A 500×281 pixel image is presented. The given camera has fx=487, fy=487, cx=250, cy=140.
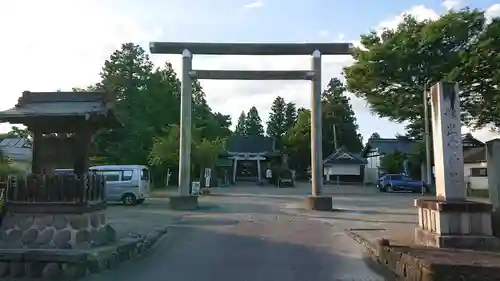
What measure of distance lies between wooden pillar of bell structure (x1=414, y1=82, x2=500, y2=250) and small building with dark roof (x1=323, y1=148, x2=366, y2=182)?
4473 cm

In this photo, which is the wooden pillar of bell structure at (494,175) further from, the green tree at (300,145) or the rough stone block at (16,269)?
the green tree at (300,145)

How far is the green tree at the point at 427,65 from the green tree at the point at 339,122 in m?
30.3

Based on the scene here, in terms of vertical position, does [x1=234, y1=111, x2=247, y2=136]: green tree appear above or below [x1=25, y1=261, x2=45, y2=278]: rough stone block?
above

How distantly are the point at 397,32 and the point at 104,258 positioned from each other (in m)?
28.3

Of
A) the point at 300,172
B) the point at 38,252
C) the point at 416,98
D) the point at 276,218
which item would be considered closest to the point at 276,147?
the point at 300,172

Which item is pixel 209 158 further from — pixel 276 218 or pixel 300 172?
pixel 300 172

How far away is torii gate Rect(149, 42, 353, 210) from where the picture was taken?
20.6 m

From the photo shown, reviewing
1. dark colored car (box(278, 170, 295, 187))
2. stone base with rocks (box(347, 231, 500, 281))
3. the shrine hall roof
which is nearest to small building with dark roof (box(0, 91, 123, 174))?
the shrine hall roof

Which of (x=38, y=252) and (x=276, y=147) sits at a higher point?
(x=276, y=147)

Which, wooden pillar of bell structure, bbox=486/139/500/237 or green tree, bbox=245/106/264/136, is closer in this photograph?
wooden pillar of bell structure, bbox=486/139/500/237

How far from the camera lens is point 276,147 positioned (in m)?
63.8

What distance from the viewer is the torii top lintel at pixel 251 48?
20484mm

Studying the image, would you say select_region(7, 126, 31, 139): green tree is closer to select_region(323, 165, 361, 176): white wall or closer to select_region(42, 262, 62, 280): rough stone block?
select_region(42, 262, 62, 280): rough stone block

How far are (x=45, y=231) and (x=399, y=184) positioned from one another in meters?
34.4
